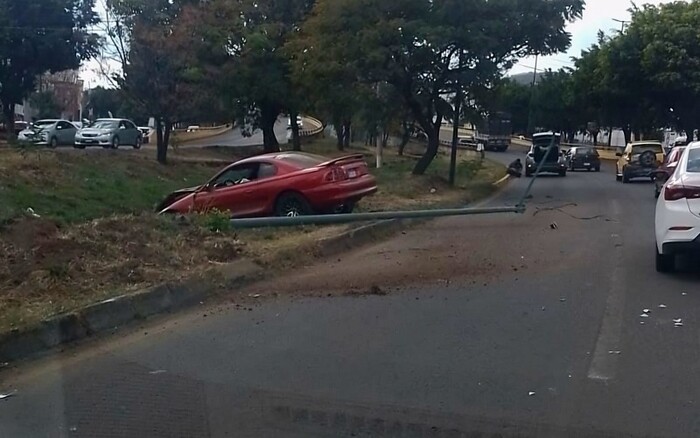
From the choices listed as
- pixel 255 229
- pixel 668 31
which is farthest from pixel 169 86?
pixel 668 31

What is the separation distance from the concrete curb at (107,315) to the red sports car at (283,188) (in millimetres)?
5964

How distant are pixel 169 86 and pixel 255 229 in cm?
1957

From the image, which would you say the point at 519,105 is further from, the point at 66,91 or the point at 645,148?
the point at 645,148

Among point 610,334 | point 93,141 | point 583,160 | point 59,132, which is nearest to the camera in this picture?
point 610,334

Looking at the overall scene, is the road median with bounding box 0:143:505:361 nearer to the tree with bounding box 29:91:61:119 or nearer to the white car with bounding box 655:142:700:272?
the white car with bounding box 655:142:700:272

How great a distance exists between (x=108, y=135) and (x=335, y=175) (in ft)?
88.6

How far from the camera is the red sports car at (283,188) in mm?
18391

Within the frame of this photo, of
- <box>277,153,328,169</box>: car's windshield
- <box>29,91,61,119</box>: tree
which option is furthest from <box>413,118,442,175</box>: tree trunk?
<box>29,91,61,119</box>: tree

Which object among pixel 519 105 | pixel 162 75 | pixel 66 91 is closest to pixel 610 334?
pixel 162 75

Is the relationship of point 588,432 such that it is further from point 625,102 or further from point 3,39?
point 625,102

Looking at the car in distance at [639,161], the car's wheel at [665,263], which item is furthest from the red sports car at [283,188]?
the car in distance at [639,161]

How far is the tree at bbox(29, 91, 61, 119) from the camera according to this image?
6789cm

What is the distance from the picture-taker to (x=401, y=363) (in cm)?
831

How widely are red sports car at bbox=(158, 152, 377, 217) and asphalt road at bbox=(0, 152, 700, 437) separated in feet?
16.1
